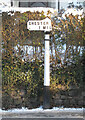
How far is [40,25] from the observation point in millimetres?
4992

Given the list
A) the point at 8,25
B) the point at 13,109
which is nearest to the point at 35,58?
the point at 8,25

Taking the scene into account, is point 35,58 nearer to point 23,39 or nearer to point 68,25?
point 23,39

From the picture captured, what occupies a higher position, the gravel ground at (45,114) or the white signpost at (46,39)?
the white signpost at (46,39)

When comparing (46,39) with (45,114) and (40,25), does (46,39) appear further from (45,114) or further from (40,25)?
(45,114)

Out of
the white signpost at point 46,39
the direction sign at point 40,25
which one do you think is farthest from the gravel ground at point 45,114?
the direction sign at point 40,25

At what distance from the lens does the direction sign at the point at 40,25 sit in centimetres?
498

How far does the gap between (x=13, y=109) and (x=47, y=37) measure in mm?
2079

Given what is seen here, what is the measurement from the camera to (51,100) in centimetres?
552

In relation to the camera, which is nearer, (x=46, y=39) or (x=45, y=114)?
(x=45, y=114)

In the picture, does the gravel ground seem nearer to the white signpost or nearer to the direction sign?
the white signpost

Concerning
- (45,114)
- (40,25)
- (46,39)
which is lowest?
(45,114)

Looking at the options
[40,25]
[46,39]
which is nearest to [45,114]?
[46,39]

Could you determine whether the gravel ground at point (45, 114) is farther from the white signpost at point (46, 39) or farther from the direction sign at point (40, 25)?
the direction sign at point (40, 25)

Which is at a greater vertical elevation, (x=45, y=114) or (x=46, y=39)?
(x=46, y=39)
